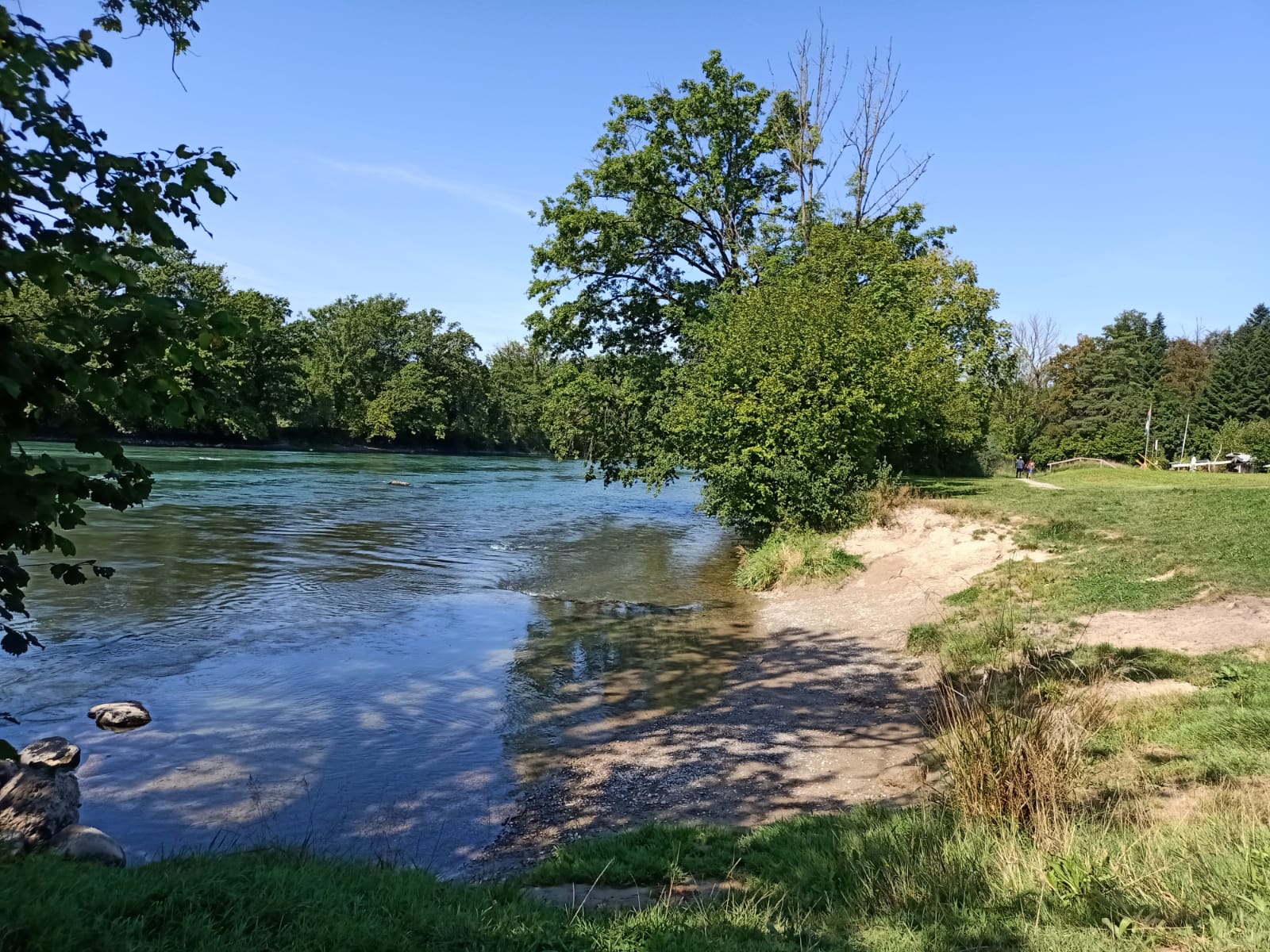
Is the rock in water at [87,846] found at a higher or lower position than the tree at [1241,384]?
lower

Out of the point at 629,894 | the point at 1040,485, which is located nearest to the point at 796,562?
the point at 629,894

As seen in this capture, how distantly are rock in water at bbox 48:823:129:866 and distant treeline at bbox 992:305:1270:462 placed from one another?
5039cm

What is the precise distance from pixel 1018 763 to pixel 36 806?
22.8ft

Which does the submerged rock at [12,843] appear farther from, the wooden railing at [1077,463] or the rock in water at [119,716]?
the wooden railing at [1077,463]

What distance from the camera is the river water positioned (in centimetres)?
701

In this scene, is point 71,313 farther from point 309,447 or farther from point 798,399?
point 309,447

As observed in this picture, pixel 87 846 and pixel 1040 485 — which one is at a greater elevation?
pixel 1040 485

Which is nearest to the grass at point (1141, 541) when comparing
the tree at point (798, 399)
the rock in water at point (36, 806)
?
the tree at point (798, 399)

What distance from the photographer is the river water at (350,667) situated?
7.01m

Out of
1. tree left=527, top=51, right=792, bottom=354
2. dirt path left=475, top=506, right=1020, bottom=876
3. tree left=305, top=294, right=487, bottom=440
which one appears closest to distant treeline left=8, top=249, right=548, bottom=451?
tree left=305, top=294, right=487, bottom=440

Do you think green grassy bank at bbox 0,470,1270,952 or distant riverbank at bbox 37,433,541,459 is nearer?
green grassy bank at bbox 0,470,1270,952

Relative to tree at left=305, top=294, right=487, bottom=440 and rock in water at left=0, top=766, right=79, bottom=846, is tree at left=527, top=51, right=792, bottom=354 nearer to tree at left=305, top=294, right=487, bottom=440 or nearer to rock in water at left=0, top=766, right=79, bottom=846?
rock in water at left=0, top=766, right=79, bottom=846

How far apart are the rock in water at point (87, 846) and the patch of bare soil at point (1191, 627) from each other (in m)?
9.16

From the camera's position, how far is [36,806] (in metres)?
5.89
